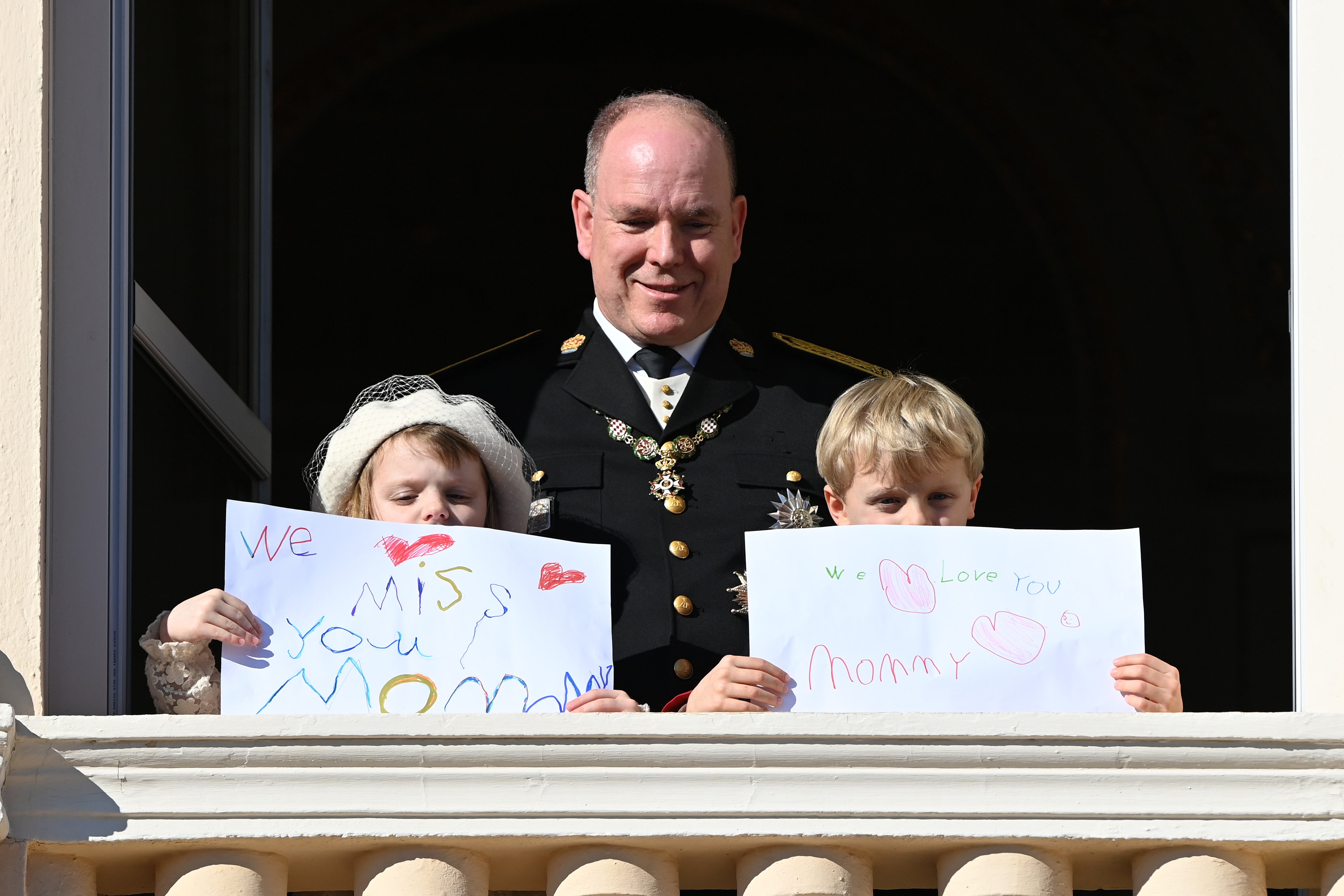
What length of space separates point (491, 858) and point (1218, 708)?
385cm

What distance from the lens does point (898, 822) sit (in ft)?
8.13

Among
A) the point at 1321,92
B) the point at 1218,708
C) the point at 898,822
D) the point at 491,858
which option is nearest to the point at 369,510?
the point at 491,858

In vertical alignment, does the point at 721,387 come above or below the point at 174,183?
below

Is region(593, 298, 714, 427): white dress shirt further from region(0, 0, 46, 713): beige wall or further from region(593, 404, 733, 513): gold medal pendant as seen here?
region(0, 0, 46, 713): beige wall

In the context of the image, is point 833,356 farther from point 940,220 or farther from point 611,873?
point 940,220

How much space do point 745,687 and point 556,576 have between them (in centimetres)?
28

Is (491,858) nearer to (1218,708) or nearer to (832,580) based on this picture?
(832,580)

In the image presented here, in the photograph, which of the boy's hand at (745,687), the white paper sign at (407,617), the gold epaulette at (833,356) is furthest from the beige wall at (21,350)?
the gold epaulette at (833,356)

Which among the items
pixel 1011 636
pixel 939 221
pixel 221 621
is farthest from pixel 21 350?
pixel 939 221

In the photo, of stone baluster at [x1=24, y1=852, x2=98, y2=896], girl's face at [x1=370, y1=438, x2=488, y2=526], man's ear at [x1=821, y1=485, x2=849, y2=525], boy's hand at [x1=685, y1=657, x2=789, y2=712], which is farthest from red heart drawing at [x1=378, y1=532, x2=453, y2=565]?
man's ear at [x1=821, y1=485, x2=849, y2=525]

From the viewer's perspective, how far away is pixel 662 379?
11.6ft

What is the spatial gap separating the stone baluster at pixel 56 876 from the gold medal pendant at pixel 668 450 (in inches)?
44.3

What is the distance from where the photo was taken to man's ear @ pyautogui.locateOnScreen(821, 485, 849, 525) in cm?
308

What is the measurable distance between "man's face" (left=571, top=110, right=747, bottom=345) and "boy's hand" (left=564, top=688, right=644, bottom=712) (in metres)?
0.99
